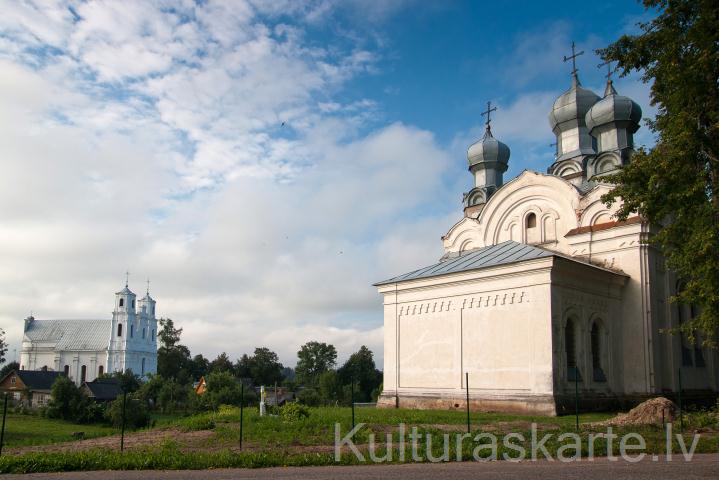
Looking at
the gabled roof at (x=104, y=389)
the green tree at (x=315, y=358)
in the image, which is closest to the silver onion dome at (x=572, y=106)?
the gabled roof at (x=104, y=389)

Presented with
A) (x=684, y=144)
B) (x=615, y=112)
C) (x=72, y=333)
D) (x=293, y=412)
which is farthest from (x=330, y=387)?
(x=72, y=333)

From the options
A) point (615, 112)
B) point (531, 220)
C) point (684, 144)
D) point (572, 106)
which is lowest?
point (684, 144)

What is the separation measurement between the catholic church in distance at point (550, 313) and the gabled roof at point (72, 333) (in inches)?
2988

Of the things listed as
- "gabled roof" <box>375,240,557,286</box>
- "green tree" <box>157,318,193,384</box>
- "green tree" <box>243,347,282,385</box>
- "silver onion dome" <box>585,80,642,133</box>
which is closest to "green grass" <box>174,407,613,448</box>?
"gabled roof" <box>375,240,557,286</box>

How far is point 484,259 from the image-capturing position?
24.0 m

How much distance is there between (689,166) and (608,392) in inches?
426

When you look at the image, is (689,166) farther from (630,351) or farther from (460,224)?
(460,224)

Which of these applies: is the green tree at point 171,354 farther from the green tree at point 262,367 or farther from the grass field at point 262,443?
the grass field at point 262,443

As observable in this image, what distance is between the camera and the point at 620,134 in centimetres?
2894

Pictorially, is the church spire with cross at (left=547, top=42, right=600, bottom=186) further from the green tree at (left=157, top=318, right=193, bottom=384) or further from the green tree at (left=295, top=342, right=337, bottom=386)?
the green tree at (left=157, top=318, right=193, bottom=384)

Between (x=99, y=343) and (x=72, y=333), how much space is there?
6631 millimetres

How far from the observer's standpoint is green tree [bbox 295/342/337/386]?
7512cm

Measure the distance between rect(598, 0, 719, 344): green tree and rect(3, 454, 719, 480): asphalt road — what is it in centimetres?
633

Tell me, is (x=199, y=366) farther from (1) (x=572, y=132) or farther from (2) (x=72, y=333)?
(1) (x=572, y=132)
